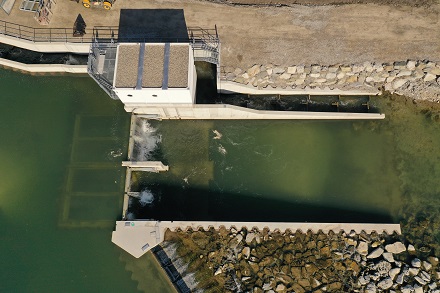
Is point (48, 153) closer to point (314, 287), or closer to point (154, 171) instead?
point (154, 171)

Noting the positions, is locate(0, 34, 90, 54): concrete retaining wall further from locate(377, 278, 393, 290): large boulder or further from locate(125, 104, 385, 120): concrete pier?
locate(377, 278, 393, 290): large boulder

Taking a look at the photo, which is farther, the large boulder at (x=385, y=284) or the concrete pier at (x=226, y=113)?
the concrete pier at (x=226, y=113)

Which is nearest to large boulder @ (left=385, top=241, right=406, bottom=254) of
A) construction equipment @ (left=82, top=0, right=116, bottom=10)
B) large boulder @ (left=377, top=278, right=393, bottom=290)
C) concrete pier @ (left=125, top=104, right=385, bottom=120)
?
large boulder @ (left=377, top=278, right=393, bottom=290)

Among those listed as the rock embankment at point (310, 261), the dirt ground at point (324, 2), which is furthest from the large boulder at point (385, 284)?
the dirt ground at point (324, 2)

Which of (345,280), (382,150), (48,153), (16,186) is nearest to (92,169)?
(48,153)

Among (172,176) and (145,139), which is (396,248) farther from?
(145,139)

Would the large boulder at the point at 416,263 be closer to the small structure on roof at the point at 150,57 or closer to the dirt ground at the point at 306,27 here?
the dirt ground at the point at 306,27

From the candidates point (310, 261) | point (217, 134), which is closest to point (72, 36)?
point (217, 134)
